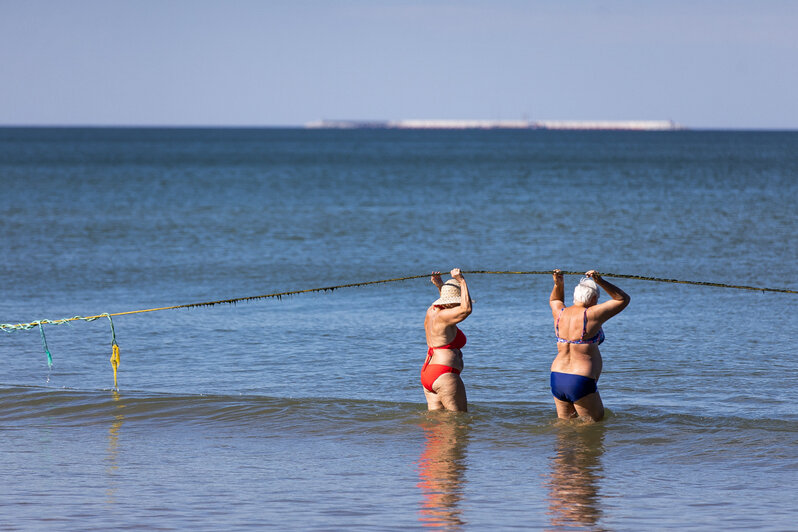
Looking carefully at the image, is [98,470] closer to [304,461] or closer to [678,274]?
[304,461]

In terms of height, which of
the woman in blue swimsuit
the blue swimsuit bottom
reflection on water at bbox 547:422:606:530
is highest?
the woman in blue swimsuit

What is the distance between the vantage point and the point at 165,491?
299 inches

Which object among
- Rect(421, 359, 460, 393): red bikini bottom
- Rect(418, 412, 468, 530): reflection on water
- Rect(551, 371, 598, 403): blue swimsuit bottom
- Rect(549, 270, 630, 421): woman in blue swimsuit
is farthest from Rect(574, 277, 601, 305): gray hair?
Rect(418, 412, 468, 530): reflection on water

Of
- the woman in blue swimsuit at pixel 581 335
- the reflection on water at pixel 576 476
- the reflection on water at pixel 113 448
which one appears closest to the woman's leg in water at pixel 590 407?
the woman in blue swimsuit at pixel 581 335

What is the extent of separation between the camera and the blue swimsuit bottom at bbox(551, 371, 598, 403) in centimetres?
856

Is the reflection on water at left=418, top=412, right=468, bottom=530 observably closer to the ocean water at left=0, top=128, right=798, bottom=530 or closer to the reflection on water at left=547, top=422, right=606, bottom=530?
the ocean water at left=0, top=128, right=798, bottom=530

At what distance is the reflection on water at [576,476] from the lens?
7027mm

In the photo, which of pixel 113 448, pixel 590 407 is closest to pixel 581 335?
pixel 590 407

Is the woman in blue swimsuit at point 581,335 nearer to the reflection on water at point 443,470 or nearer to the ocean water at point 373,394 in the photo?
the ocean water at point 373,394

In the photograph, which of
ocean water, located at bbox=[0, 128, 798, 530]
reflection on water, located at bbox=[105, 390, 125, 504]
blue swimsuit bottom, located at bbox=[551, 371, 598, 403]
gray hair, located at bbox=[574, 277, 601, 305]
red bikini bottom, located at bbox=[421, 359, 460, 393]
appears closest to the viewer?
ocean water, located at bbox=[0, 128, 798, 530]

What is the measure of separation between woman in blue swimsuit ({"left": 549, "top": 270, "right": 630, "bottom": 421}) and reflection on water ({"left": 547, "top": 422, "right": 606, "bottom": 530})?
428 mm

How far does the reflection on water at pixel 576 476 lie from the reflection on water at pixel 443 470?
69 centimetres

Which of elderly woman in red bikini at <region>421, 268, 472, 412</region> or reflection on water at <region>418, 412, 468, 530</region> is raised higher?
elderly woman in red bikini at <region>421, 268, 472, 412</region>

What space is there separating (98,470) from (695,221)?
29114 mm
